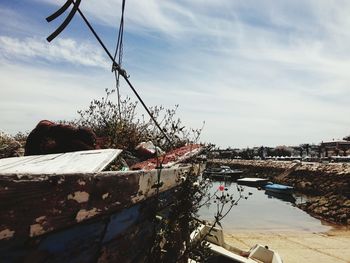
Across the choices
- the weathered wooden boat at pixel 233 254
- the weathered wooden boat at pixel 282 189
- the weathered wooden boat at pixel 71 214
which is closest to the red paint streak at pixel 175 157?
the weathered wooden boat at pixel 71 214

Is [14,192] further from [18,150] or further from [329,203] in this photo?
[329,203]

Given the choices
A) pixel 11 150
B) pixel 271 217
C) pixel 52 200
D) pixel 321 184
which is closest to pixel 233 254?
pixel 11 150

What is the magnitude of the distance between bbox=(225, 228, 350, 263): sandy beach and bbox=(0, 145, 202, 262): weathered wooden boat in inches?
422

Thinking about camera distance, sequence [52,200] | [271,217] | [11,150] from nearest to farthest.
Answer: [52,200] < [11,150] < [271,217]

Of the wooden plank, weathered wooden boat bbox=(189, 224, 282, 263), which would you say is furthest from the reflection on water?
the wooden plank

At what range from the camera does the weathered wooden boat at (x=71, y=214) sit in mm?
988

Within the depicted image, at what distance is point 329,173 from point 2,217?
1352 inches

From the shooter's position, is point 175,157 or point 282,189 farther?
point 282,189

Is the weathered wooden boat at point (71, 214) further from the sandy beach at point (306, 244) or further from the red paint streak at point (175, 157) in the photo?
the sandy beach at point (306, 244)

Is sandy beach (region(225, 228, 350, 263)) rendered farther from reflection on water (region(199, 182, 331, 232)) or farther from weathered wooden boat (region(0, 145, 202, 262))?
weathered wooden boat (region(0, 145, 202, 262))

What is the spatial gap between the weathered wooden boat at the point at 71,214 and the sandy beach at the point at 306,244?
1073cm

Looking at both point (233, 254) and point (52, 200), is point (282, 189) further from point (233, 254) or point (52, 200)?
point (52, 200)

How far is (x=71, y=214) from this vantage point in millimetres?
1233

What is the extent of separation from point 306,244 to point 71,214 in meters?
15.8
